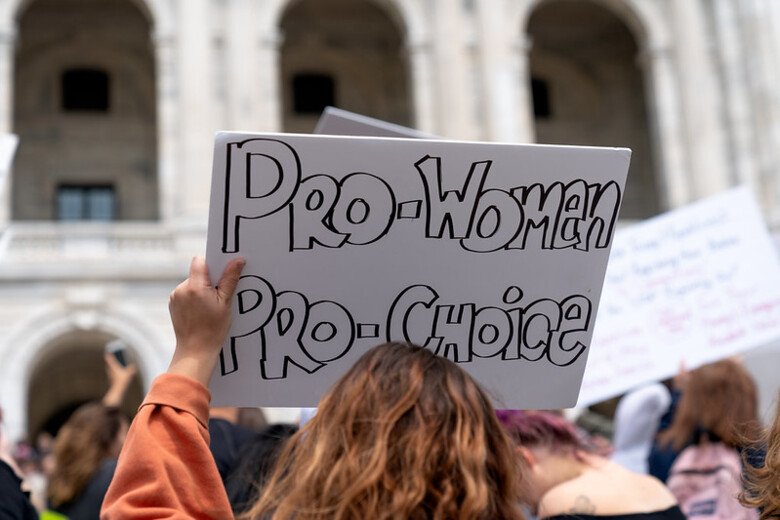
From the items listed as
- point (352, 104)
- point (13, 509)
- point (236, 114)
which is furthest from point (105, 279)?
point (13, 509)

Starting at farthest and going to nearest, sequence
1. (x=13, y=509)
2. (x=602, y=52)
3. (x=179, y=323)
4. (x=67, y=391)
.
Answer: (x=602, y=52)
(x=67, y=391)
(x=13, y=509)
(x=179, y=323)

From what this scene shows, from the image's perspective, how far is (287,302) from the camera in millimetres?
2289

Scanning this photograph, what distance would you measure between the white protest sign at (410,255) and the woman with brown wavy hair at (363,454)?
1.19 ft

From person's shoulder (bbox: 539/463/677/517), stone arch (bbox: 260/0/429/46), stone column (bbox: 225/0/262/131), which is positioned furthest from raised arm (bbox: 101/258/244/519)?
stone arch (bbox: 260/0/429/46)

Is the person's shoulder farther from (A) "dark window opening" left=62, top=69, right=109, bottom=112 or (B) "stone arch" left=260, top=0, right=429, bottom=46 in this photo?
(A) "dark window opening" left=62, top=69, right=109, bottom=112

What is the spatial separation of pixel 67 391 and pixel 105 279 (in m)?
5.24

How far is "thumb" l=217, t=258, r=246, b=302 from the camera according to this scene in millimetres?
2125

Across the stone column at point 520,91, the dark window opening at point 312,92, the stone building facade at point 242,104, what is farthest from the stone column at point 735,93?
the dark window opening at point 312,92

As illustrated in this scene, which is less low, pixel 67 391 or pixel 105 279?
pixel 105 279

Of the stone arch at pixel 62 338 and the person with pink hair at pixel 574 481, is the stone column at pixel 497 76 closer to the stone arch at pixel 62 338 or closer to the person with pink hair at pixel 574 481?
the stone arch at pixel 62 338

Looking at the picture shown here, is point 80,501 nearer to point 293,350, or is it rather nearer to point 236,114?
point 293,350

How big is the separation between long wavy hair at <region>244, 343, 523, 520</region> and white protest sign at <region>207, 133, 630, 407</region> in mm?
494

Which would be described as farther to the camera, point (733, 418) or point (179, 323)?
point (733, 418)

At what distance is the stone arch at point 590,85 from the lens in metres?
23.6
